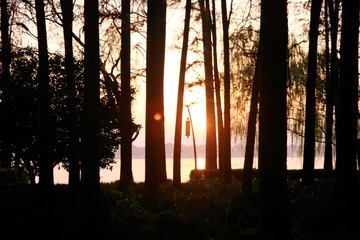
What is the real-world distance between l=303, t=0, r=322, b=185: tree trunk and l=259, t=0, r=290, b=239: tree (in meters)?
5.75

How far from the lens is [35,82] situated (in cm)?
1211

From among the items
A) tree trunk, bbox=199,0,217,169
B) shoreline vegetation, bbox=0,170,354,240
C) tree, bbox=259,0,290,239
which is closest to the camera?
tree, bbox=259,0,290,239

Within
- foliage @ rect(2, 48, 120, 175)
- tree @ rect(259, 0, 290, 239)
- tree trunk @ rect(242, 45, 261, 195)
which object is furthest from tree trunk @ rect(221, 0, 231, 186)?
tree @ rect(259, 0, 290, 239)

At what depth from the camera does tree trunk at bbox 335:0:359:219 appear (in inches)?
306

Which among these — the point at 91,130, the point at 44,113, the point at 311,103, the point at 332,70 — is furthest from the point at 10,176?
the point at 332,70

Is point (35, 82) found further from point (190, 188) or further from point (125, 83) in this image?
point (190, 188)

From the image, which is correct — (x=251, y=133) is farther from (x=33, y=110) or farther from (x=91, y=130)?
(x=33, y=110)

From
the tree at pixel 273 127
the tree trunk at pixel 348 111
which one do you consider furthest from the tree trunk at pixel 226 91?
the tree at pixel 273 127

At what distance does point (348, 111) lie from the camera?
7758 millimetres

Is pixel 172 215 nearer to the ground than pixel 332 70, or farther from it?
nearer to the ground

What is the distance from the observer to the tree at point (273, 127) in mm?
6398

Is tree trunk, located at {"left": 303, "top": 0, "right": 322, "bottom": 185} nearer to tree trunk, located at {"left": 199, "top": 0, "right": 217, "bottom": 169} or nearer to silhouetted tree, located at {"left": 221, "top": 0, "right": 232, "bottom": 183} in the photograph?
silhouetted tree, located at {"left": 221, "top": 0, "right": 232, "bottom": 183}

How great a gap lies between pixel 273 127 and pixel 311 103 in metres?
6.15

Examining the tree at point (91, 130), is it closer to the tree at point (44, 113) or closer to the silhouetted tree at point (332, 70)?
the tree at point (44, 113)
